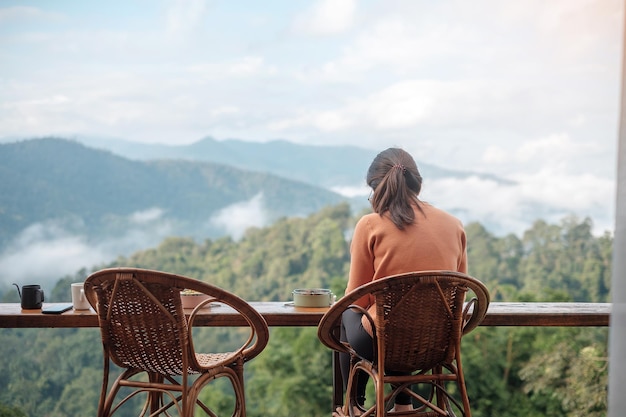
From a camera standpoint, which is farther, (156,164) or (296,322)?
(156,164)

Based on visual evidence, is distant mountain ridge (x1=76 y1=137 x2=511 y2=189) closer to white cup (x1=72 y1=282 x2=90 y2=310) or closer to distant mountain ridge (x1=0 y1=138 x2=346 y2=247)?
distant mountain ridge (x1=0 y1=138 x2=346 y2=247)

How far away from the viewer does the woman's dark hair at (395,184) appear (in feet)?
8.90

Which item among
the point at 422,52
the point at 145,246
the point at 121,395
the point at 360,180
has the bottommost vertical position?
the point at 121,395

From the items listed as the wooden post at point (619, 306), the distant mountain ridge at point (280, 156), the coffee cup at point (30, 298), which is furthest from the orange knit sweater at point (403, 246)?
the distant mountain ridge at point (280, 156)

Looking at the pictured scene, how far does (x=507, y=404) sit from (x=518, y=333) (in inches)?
29.1

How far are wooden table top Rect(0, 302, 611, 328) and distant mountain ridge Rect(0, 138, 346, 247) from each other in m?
9.73

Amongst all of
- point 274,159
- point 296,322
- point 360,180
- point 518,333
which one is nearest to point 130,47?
point 274,159

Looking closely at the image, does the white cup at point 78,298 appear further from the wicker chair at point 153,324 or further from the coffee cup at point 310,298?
the coffee cup at point 310,298

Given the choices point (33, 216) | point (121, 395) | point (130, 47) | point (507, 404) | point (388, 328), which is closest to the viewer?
point (388, 328)

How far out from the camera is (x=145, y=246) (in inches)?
524

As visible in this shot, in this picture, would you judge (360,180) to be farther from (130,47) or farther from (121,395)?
(121,395)

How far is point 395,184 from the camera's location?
275cm

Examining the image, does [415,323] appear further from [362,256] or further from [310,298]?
[310,298]

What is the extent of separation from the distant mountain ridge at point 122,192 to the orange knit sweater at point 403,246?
10407mm
